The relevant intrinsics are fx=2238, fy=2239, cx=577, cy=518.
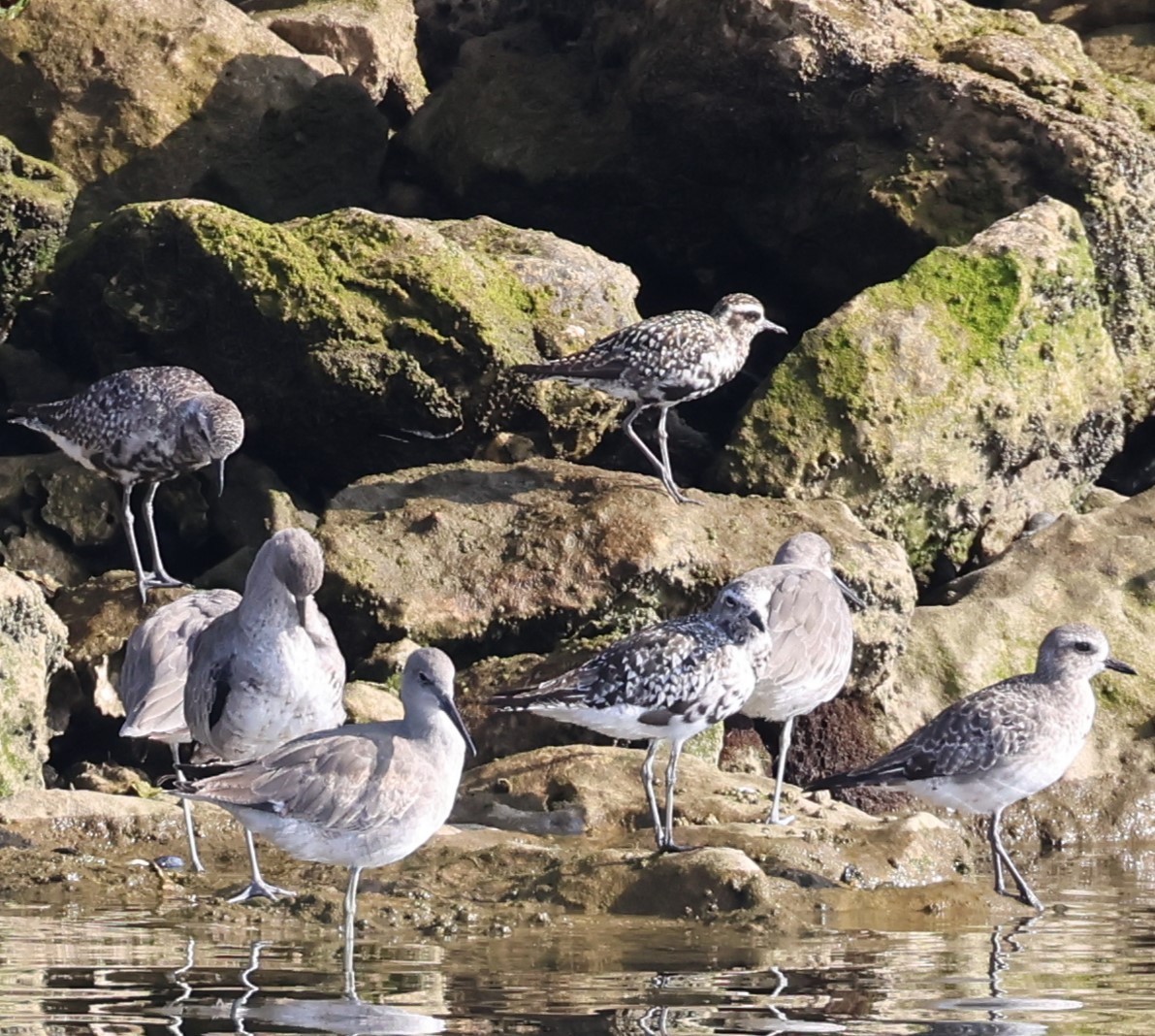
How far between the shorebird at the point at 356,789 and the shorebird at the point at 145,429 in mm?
5110

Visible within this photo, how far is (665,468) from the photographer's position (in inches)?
544

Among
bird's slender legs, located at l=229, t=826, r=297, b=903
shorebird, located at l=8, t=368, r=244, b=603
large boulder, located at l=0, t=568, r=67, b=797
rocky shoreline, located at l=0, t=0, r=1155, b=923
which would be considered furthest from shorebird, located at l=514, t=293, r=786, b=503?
bird's slender legs, located at l=229, t=826, r=297, b=903

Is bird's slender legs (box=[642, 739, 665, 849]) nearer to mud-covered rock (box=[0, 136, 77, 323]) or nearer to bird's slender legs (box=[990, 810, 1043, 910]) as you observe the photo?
bird's slender legs (box=[990, 810, 1043, 910])

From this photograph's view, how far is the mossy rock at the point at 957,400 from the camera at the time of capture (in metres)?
14.2

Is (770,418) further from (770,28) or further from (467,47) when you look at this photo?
(467,47)

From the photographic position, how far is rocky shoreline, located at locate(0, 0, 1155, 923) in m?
12.1

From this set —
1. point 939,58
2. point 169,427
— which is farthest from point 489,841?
point 939,58

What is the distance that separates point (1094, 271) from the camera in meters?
16.1

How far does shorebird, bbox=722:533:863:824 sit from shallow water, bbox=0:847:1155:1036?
190cm

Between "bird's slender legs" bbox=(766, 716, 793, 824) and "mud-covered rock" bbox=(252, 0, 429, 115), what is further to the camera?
"mud-covered rock" bbox=(252, 0, 429, 115)

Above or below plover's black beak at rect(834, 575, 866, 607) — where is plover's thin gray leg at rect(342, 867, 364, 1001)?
below

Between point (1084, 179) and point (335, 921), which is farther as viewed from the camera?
point (1084, 179)

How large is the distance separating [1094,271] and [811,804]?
6.28m

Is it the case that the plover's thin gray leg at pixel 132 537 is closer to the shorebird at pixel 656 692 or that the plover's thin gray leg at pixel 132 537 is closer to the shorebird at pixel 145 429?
the shorebird at pixel 145 429
